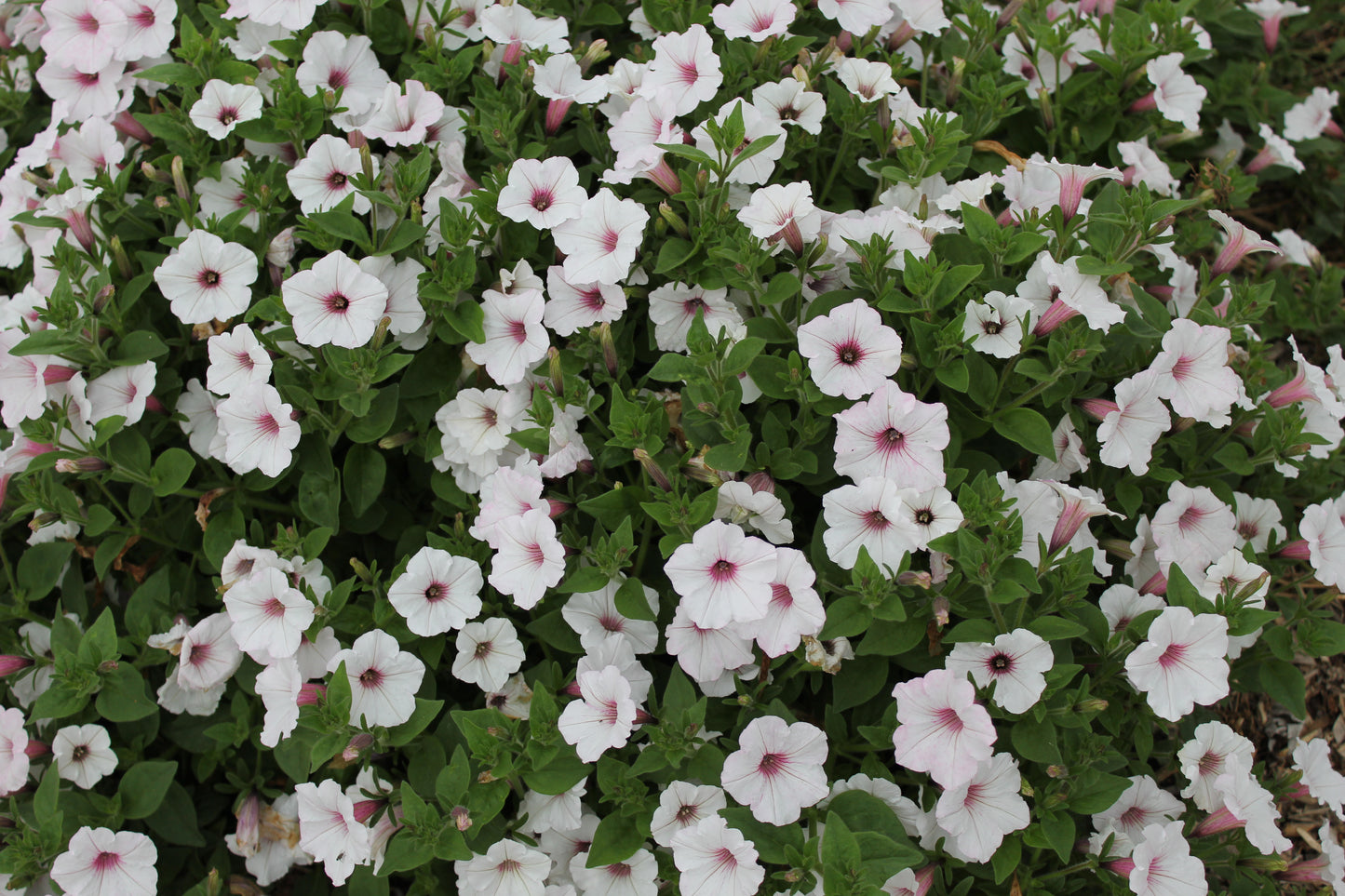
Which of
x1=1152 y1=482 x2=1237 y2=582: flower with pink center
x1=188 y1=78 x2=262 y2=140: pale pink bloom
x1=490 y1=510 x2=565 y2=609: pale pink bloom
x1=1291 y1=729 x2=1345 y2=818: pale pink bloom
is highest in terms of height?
x1=188 y1=78 x2=262 y2=140: pale pink bloom

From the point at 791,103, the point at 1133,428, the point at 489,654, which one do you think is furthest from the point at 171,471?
the point at 1133,428

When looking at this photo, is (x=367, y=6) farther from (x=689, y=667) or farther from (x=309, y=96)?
(x=689, y=667)

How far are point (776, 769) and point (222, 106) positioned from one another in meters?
2.65

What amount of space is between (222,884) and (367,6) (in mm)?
2828

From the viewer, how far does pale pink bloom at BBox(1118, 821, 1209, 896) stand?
2.48 meters

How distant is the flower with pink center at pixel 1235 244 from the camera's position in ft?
10.1

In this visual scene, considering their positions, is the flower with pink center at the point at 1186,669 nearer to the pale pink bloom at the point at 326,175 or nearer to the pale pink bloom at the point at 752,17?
the pale pink bloom at the point at 752,17

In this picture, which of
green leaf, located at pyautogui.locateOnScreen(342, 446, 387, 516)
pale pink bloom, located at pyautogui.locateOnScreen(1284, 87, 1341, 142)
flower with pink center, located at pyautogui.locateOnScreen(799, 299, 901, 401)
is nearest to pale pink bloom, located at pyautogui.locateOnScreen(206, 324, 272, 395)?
green leaf, located at pyautogui.locateOnScreen(342, 446, 387, 516)

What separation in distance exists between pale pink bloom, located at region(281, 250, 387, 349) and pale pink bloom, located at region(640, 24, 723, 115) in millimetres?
1000

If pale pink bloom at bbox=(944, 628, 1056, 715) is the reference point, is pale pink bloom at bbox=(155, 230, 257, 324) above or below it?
above

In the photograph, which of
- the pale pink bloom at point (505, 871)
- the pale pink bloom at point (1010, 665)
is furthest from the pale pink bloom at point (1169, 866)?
the pale pink bloom at point (505, 871)

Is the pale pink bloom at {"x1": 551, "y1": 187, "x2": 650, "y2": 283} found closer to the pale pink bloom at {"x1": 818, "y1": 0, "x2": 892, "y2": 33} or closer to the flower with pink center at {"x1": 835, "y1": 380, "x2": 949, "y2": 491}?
the flower with pink center at {"x1": 835, "y1": 380, "x2": 949, "y2": 491}

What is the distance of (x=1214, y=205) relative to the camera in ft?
12.2

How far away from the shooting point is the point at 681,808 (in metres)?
2.52
